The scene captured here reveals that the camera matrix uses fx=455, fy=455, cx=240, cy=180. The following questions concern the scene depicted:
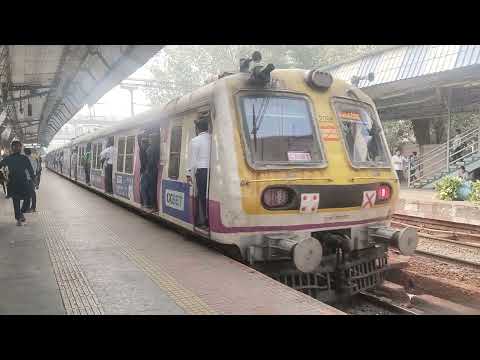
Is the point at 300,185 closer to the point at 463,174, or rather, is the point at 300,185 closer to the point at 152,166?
the point at 152,166

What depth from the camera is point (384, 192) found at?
588 cm

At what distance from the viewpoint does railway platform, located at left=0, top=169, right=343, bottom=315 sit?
12.6ft

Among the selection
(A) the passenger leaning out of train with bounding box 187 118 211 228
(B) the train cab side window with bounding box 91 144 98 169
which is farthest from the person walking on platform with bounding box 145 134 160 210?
(B) the train cab side window with bounding box 91 144 98 169

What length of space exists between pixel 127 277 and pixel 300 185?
2.12 meters

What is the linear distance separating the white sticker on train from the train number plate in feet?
6.53

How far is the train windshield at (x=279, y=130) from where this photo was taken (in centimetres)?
515

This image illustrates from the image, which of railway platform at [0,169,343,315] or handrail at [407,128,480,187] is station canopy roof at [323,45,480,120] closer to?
handrail at [407,128,480,187]

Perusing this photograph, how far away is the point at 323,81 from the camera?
18.6ft

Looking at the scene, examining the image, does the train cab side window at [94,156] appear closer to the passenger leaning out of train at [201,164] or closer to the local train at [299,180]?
the local train at [299,180]

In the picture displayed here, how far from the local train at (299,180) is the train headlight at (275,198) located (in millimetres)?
11

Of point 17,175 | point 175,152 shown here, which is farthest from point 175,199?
point 17,175

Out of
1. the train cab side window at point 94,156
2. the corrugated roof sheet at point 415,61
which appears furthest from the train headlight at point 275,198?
the train cab side window at point 94,156
